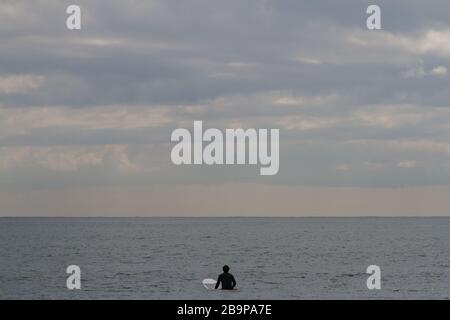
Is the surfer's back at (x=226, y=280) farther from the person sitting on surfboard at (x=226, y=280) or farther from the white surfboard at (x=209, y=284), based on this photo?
the white surfboard at (x=209, y=284)

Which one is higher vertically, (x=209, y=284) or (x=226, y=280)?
(x=209, y=284)

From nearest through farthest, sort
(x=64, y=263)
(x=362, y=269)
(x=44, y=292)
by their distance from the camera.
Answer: (x=44, y=292), (x=362, y=269), (x=64, y=263)

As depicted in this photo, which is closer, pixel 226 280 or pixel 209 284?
pixel 226 280

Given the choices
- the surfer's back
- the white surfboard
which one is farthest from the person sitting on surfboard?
the white surfboard

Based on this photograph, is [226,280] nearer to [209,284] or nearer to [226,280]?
[226,280]

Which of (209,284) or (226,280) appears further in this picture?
(209,284)

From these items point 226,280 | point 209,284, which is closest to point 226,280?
point 226,280

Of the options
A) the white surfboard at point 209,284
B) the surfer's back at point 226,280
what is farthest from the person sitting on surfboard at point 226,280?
the white surfboard at point 209,284

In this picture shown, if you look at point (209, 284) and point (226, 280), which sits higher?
point (209, 284)

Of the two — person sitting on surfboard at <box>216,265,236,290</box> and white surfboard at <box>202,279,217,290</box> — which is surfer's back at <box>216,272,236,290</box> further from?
white surfboard at <box>202,279,217,290</box>
